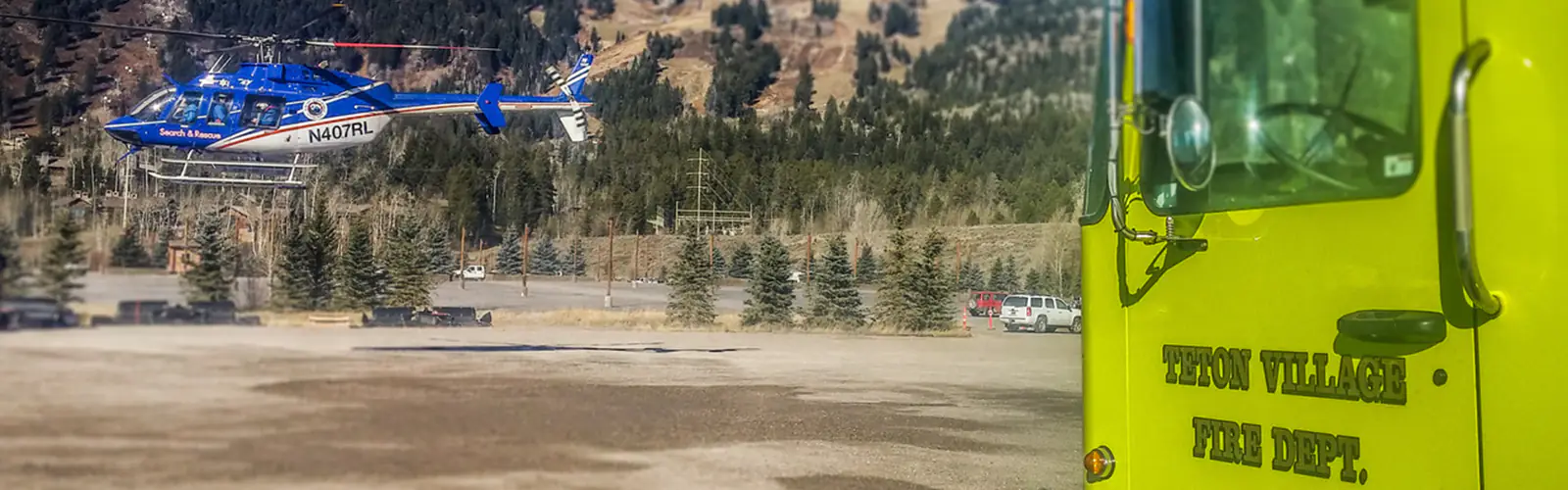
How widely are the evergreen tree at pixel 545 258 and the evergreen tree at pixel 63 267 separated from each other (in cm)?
115

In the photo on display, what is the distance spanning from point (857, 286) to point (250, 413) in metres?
1.71

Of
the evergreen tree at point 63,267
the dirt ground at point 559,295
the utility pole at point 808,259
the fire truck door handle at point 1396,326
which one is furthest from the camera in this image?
the utility pole at point 808,259

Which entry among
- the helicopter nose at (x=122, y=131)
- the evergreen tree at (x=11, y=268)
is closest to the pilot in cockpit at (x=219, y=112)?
the helicopter nose at (x=122, y=131)

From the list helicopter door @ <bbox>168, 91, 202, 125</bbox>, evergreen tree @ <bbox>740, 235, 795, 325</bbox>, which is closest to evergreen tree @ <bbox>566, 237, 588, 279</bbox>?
evergreen tree @ <bbox>740, 235, 795, 325</bbox>

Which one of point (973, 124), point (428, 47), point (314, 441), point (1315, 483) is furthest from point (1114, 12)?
point (314, 441)

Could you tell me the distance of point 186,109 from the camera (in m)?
3.03

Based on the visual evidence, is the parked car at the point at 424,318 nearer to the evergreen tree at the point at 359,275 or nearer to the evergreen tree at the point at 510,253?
the evergreen tree at the point at 359,275

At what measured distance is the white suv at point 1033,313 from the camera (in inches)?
125

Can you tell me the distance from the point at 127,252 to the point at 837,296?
1.94 m

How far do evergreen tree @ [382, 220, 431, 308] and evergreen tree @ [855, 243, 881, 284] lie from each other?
127 cm

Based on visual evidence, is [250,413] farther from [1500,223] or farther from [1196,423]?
[1500,223]

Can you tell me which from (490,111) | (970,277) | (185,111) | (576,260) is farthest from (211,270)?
(970,277)

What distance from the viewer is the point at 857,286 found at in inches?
131

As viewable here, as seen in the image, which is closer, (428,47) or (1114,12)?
(1114,12)
